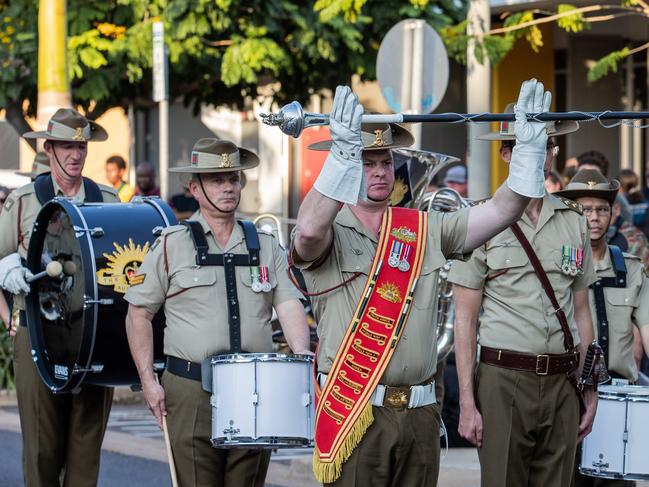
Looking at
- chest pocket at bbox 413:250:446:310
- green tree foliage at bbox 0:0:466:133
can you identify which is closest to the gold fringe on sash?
chest pocket at bbox 413:250:446:310

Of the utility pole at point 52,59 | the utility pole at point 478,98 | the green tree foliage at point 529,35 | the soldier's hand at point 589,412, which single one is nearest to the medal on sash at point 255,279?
the soldier's hand at point 589,412

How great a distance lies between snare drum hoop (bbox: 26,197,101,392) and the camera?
294 inches

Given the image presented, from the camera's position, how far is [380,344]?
18.0 feet

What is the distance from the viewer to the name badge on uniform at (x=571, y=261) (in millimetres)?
6551

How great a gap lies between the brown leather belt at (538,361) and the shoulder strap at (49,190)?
8.88 ft

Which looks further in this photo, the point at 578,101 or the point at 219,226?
the point at 578,101

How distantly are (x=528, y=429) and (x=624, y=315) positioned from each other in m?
1.08

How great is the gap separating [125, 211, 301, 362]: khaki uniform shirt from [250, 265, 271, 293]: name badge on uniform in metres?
0.02

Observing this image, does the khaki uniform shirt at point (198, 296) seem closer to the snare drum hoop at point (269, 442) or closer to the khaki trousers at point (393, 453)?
the snare drum hoop at point (269, 442)

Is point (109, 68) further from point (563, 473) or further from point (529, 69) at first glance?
point (563, 473)

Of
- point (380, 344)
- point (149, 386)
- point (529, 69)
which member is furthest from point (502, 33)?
point (380, 344)

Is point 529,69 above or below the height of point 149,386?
above

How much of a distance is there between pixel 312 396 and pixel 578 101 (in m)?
12.7

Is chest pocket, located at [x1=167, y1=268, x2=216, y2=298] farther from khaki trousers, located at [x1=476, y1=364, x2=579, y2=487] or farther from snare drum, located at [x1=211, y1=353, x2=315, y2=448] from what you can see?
khaki trousers, located at [x1=476, y1=364, x2=579, y2=487]
